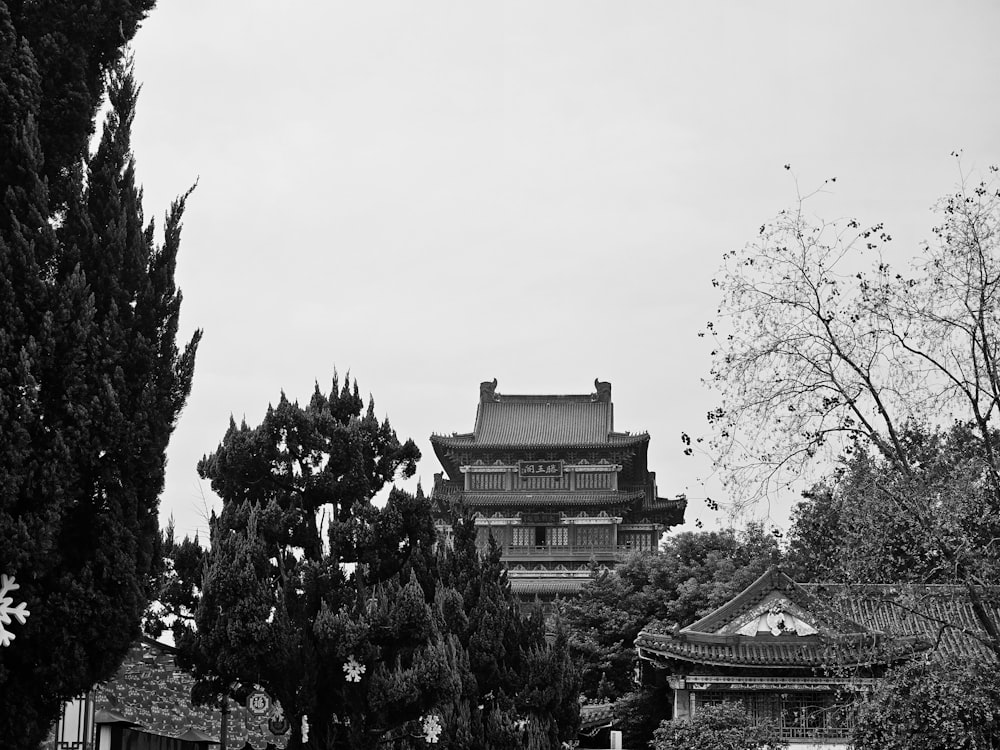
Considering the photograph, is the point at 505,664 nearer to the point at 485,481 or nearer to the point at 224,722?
the point at 224,722

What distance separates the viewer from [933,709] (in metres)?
13.2

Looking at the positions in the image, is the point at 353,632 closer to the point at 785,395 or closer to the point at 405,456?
the point at 405,456

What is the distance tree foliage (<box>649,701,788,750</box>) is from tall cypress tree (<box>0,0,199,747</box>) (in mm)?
13079

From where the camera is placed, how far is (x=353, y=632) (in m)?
15.0

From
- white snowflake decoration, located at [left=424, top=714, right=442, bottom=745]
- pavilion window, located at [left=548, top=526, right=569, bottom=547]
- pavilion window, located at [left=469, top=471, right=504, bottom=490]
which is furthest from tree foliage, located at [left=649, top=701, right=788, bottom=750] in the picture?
pavilion window, located at [left=469, top=471, right=504, bottom=490]

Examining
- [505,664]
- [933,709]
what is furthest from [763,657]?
[933,709]

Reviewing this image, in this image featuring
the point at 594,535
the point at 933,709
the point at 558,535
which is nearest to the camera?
the point at 933,709

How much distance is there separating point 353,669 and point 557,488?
102ft

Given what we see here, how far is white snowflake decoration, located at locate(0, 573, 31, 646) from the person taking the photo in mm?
10672

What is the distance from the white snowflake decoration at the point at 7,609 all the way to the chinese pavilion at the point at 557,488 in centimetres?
3314

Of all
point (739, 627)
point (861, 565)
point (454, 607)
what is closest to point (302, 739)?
point (454, 607)

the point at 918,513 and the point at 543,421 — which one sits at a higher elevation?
the point at 543,421

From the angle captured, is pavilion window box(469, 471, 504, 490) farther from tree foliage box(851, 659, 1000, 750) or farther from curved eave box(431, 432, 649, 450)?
tree foliage box(851, 659, 1000, 750)

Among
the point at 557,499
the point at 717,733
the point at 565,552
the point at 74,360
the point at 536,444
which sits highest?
the point at 536,444
